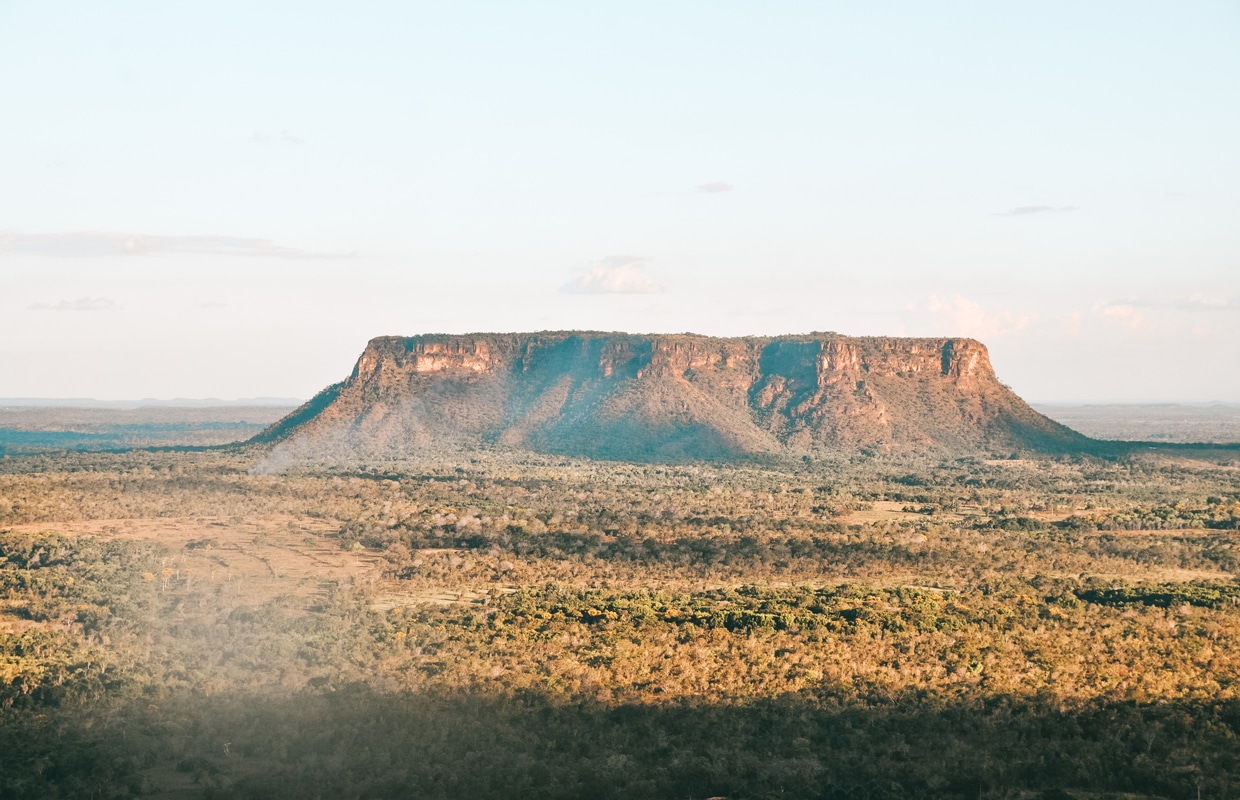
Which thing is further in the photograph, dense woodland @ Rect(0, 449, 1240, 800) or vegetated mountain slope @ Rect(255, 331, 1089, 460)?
vegetated mountain slope @ Rect(255, 331, 1089, 460)

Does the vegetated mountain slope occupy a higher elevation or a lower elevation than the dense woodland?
higher

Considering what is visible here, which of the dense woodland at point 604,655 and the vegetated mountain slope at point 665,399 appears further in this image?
the vegetated mountain slope at point 665,399

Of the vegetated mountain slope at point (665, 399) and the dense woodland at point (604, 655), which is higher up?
the vegetated mountain slope at point (665, 399)

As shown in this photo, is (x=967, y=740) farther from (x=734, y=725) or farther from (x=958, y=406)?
(x=958, y=406)
